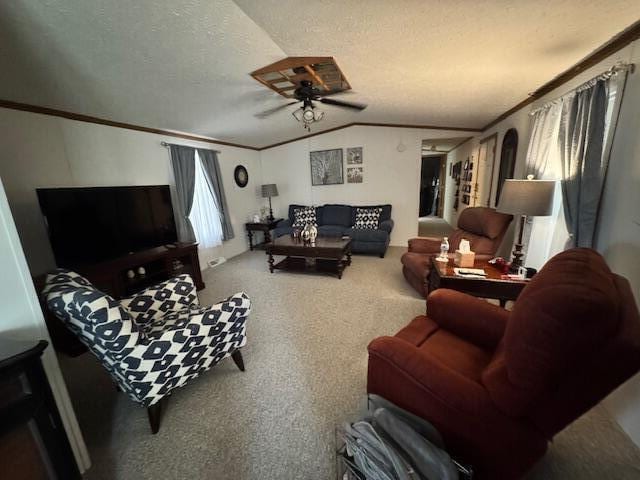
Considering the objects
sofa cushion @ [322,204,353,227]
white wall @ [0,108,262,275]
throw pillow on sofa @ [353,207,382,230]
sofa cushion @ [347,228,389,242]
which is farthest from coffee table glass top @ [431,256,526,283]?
white wall @ [0,108,262,275]

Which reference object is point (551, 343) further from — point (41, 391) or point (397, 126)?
point (397, 126)

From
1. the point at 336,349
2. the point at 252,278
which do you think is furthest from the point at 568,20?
the point at 252,278

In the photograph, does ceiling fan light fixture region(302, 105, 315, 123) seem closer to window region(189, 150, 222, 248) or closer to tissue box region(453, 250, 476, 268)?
tissue box region(453, 250, 476, 268)

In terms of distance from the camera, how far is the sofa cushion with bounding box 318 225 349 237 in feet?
14.7

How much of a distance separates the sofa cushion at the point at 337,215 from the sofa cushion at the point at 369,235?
554 millimetres

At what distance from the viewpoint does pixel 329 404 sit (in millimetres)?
1563

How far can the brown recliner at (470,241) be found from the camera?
8.62 feet

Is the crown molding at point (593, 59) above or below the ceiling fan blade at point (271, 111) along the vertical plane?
below

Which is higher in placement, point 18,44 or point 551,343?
point 18,44

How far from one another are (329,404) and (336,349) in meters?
0.51

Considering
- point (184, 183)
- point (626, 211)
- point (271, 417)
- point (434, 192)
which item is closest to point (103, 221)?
point (184, 183)

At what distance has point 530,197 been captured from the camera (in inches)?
75.0

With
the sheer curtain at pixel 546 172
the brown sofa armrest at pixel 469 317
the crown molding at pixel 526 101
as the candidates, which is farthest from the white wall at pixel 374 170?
the brown sofa armrest at pixel 469 317

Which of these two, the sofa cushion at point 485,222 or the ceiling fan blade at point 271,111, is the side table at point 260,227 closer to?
the ceiling fan blade at point 271,111
